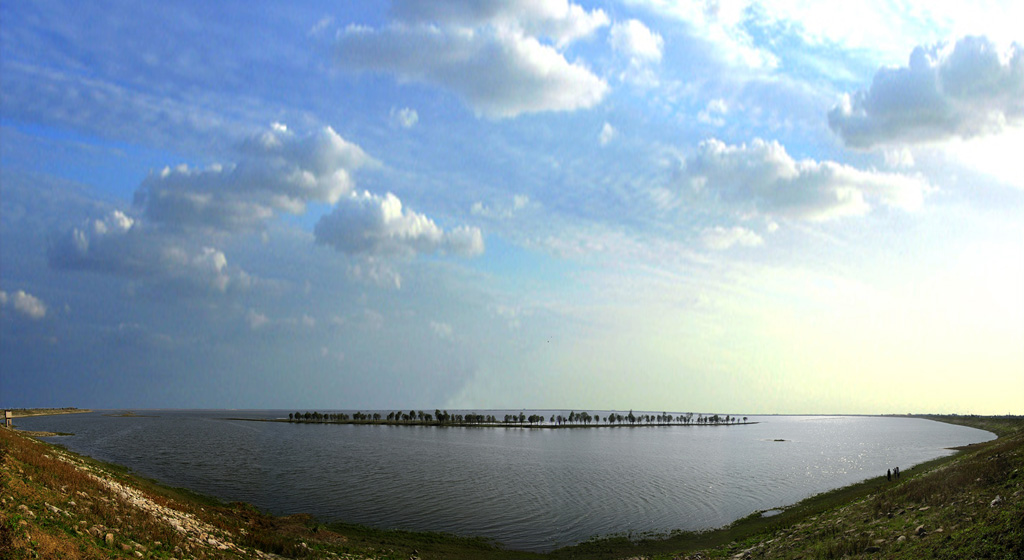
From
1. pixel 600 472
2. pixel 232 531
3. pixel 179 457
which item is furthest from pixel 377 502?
pixel 179 457

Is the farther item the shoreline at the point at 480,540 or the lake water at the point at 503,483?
the lake water at the point at 503,483

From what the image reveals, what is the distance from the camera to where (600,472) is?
3044 inches

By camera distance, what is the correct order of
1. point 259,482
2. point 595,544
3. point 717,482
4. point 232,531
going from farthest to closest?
point 717,482
point 259,482
point 595,544
point 232,531

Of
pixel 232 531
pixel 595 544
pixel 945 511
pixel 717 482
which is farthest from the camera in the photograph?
pixel 717 482

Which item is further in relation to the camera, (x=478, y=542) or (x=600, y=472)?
(x=600, y=472)

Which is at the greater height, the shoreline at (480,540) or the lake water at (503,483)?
the shoreline at (480,540)

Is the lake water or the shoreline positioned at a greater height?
the shoreline

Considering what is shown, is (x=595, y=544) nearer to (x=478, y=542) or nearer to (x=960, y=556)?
(x=478, y=542)

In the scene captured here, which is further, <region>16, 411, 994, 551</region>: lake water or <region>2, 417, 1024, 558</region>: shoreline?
<region>16, 411, 994, 551</region>: lake water

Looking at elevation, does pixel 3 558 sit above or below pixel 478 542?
above

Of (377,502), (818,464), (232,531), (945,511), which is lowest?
(818,464)

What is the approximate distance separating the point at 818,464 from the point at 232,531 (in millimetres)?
98292

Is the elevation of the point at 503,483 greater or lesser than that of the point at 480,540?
lesser

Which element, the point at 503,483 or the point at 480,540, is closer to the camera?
the point at 480,540
